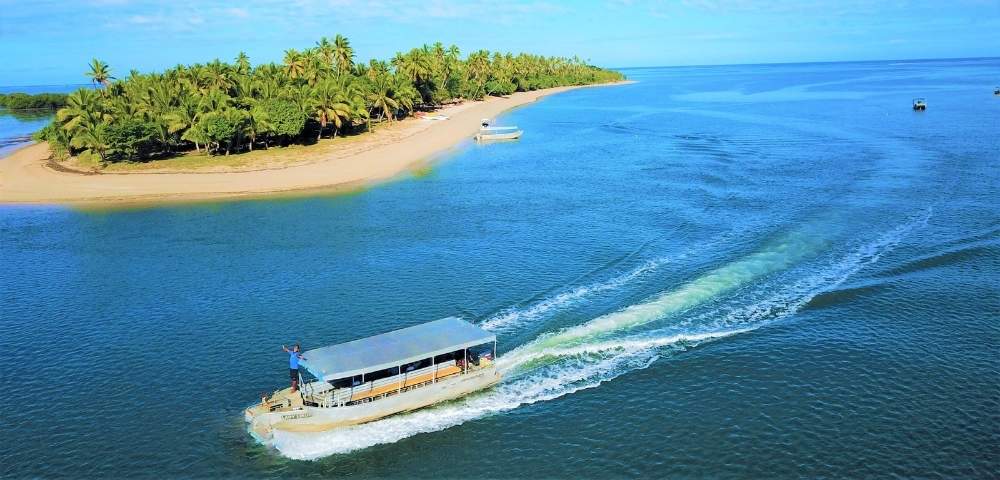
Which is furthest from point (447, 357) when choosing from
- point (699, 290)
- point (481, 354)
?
point (699, 290)

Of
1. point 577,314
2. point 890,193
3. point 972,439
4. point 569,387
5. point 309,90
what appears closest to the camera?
point 972,439

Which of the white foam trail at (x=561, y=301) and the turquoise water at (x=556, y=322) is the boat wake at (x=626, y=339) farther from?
the white foam trail at (x=561, y=301)

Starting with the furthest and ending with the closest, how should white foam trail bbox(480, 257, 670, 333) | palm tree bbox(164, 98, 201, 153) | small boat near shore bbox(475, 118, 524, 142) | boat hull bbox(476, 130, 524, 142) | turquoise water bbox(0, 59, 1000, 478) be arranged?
small boat near shore bbox(475, 118, 524, 142)
boat hull bbox(476, 130, 524, 142)
palm tree bbox(164, 98, 201, 153)
white foam trail bbox(480, 257, 670, 333)
turquoise water bbox(0, 59, 1000, 478)

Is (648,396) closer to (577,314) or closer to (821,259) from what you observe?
(577,314)

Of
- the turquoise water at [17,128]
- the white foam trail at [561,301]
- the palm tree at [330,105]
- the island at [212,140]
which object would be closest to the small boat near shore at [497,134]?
the island at [212,140]

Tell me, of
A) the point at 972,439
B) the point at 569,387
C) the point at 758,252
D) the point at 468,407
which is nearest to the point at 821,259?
the point at 758,252

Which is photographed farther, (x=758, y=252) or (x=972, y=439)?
(x=758, y=252)

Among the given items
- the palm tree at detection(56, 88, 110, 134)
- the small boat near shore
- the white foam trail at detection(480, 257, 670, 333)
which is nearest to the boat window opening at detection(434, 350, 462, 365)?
the white foam trail at detection(480, 257, 670, 333)

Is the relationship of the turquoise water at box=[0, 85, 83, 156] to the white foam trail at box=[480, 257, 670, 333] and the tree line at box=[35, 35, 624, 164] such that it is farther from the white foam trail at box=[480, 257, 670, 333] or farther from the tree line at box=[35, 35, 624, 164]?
the white foam trail at box=[480, 257, 670, 333]
